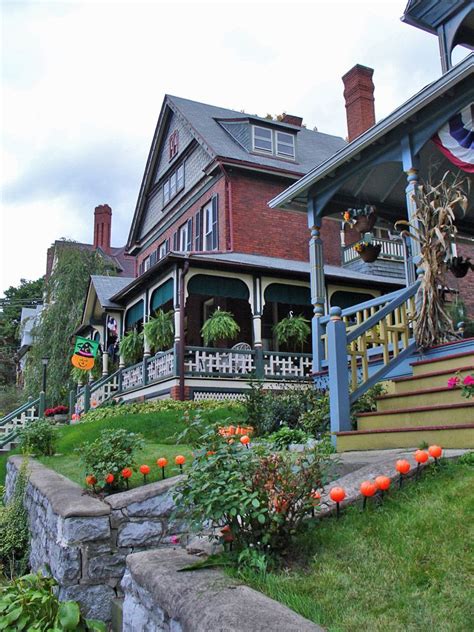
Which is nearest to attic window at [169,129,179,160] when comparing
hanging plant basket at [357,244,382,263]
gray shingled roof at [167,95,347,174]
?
gray shingled roof at [167,95,347,174]

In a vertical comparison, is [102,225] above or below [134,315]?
above

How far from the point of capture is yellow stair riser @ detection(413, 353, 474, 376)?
5.95 m

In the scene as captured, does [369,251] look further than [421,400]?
Yes

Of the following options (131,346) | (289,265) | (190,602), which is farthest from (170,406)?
(190,602)

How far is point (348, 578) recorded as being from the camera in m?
2.93

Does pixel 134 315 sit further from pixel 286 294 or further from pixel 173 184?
pixel 173 184

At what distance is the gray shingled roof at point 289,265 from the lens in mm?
16109

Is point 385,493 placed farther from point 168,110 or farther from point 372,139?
point 168,110

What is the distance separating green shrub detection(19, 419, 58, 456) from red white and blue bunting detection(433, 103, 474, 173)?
7514mm

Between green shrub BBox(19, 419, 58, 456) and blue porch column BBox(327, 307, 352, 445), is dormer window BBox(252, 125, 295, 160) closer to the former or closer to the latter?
green shrub BBox(19, 419, 58, 456)

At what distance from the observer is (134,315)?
762 inches

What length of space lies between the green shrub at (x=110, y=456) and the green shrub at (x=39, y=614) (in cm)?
124

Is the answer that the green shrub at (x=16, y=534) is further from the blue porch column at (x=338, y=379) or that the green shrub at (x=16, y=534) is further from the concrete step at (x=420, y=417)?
the concrete step at (x=420, y=417)

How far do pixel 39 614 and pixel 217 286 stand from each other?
1206cm
